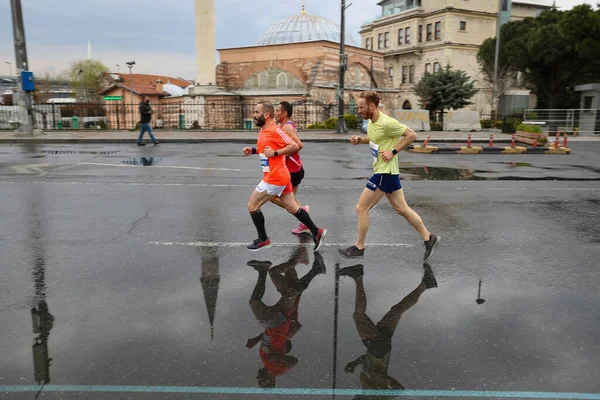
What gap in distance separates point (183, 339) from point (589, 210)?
7.37m

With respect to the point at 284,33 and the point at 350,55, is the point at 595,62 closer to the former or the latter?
the point at 350,55

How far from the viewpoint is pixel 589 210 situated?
27.7 feet

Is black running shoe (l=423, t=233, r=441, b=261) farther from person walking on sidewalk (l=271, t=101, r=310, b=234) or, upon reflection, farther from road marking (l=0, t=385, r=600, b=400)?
road marking (l=0, t=385, r=600, b=400)

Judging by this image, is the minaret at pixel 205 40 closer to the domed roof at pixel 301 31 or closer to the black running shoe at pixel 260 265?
the domed roof at pixel 301 31

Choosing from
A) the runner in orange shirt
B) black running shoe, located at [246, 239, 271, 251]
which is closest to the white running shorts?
the runner in orange shirt

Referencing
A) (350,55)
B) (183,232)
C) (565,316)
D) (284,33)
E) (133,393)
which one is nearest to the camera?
(133,393)

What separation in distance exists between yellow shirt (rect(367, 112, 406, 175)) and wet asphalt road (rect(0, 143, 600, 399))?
103cm

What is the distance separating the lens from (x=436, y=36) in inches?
2606

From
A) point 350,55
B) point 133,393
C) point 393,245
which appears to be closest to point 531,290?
point 393,245

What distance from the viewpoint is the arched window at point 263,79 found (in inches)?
1924

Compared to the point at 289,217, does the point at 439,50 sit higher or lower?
higher

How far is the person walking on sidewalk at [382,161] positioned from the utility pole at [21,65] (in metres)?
20.2

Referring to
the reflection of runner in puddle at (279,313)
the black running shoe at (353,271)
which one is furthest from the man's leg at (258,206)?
the black running shoe at (353,271)

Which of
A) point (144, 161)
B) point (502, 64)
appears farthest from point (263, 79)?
point (144, 161)
